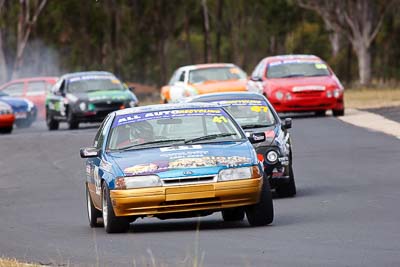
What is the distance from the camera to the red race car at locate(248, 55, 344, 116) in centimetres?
3144

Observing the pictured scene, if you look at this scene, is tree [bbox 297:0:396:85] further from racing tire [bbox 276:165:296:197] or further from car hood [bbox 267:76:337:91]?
racing tire [bbox 276:165:296:197]

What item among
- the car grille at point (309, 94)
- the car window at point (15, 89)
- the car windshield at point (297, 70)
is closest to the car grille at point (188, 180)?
the car grille at point (309, 94)

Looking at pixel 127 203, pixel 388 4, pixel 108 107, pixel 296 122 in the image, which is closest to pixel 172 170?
pixel 127 203

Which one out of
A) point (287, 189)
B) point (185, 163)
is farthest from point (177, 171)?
point (287, 189)

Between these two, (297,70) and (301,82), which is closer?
(301,82)

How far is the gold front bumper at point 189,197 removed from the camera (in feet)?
38.9

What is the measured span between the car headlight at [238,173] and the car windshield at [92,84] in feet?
75.2

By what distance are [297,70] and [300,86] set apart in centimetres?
113

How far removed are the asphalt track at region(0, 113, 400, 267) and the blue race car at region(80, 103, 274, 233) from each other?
22 cm

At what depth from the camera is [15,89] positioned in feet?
143

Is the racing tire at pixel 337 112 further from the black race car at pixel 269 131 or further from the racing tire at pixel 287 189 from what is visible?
the racing tire at pixel 287 189

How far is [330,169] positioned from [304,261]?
10770mm

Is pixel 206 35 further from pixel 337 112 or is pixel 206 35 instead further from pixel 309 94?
pixel 309 94

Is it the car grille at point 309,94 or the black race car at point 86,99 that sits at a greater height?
the car grille at point 309,94
